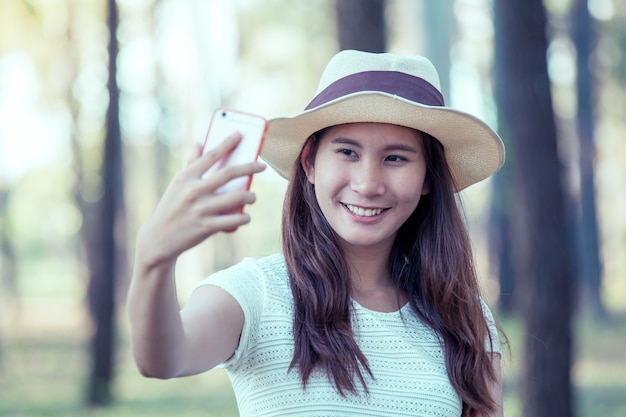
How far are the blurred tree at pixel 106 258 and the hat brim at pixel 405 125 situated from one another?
960cm

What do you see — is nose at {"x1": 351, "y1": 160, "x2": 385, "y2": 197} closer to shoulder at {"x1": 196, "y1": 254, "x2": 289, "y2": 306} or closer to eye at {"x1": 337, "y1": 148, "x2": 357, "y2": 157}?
eye at {"x1": 337, "y1": 148, "x2": 357, "y2": 157}

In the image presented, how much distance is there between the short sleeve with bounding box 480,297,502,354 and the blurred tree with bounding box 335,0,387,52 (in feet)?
12.3

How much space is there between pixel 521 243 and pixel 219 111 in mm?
5777

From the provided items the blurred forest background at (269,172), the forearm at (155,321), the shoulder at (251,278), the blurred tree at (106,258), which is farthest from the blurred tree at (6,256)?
the forearm at (155,321)

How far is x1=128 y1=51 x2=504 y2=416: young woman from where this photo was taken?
8.82 feet

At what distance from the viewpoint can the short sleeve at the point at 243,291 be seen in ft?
8.48

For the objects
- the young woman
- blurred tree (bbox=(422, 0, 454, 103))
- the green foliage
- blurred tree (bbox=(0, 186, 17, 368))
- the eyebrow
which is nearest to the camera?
the young woman

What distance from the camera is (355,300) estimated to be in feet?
9.89

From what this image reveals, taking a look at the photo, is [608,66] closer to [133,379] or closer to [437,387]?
[133,379]

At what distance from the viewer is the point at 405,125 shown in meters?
2.98

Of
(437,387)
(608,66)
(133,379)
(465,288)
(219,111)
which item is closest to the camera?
(219,111)

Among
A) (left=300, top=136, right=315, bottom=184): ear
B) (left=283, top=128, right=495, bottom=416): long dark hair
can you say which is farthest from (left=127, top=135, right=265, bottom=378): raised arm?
(left=300, top=136, right=315, bottom=184): ear

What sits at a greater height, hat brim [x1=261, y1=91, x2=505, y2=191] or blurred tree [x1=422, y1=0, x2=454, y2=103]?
blurred tree [x1=422, y1=0, x2=454, y2=103]

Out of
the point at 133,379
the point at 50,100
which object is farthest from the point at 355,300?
the point at 50,100
